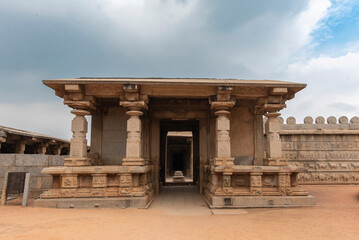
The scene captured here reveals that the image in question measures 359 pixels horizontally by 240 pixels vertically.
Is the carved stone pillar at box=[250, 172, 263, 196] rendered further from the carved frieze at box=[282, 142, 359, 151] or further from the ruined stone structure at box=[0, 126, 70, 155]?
the ruined stone structure at box=[0, 126, 70, 155]

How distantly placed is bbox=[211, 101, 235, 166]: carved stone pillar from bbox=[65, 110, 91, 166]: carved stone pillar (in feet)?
13.3

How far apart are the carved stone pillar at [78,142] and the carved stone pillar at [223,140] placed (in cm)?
407

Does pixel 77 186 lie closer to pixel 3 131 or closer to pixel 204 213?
pixel 204 213

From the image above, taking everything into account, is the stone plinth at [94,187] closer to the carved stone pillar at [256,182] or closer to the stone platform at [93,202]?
the stone platform at [93,202]

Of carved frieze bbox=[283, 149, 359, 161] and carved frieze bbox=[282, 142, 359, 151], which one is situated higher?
carved frieze bbox=[282, 142, 359, 151]

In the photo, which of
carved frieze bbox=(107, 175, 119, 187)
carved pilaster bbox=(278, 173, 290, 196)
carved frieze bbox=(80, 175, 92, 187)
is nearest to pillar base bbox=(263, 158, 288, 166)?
carved pilaster bbox=(278, 173, 290, 196)

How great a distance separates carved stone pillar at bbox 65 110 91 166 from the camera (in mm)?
7436

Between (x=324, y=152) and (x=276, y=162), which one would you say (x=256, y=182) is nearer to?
(x=276, y=162)

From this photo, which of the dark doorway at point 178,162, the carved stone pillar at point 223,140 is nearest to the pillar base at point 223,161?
the carved stone pillar at point 223,140

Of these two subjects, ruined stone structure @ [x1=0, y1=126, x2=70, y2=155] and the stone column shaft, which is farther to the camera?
ruined stone structure @ [x1=0, y1=126, x2=70, y2=155]

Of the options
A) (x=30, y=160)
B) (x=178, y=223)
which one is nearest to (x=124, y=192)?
(x=178, y=223)

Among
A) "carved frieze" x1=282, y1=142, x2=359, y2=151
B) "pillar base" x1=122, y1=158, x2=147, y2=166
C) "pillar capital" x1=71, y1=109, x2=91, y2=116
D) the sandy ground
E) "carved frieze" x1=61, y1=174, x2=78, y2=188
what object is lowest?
the sandy ground

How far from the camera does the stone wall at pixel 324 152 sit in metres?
12.8

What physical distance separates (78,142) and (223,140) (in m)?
4.48
